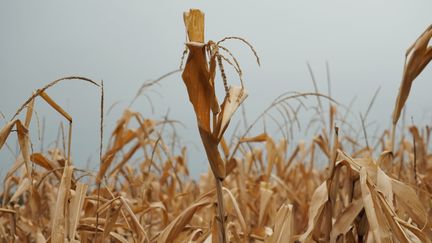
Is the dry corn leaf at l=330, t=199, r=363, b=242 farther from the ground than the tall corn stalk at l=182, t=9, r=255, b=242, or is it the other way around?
the tall corn stalk at l=182, t=9, r=255, b=242

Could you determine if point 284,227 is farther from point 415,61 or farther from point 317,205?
point 415,61

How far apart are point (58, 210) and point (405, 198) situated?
622mm

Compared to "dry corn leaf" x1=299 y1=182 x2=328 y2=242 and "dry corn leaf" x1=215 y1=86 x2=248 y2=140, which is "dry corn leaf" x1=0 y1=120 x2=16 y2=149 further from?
"dry corn leaf" x1=299 y1=182 x2=328 y2=242

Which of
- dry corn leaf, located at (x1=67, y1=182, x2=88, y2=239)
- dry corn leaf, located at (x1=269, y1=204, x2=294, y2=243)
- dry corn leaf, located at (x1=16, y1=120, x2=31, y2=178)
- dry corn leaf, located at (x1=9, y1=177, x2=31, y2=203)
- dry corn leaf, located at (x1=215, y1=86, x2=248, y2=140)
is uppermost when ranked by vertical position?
dry corn leaf, located at (x1=215, y1=86, x2=248, y2=140)

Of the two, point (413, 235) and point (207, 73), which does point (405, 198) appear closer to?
point (413, 235)

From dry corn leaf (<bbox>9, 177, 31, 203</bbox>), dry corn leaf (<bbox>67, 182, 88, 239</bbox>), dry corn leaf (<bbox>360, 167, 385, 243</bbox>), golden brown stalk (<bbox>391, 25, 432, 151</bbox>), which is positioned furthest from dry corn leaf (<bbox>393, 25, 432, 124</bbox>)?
dry corn leaf (<bbox>9, 177, 31, 203</bbox>)

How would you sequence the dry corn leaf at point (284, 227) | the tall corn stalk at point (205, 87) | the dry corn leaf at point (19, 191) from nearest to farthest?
1. the tall corn stalk at point (205, 87)
2. the dry corn leaf at point (284, 227)
3. the dry corn leaf at point (19, 191)

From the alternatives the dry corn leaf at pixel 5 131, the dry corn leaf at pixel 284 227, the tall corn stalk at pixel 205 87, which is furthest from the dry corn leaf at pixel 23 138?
the dry corn leaf at pixel 284 227

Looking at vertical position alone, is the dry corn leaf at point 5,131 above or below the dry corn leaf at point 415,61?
below

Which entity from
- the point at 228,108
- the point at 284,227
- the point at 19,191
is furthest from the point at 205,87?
the point at 19,191

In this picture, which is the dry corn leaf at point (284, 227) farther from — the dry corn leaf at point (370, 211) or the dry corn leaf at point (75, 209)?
the dry corn leaf at point (75, 209)

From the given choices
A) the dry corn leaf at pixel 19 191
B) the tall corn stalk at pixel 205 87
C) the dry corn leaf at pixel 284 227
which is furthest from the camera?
the dry corn leaf at pixel 19 191

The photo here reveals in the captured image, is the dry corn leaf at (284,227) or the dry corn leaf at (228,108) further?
the dry corn leaf at (284,227)

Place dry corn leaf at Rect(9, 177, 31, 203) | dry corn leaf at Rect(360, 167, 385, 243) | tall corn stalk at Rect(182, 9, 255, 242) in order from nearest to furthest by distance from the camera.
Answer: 1. tall corn stalk at Rect(182, 9, 255, 242)
2. dry corn leaf at Rect(360, 167, 385, 243)
3. dry corn leaf at Rect(9, 177, 31, 203)
